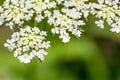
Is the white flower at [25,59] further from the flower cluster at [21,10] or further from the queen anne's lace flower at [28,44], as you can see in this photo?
the flower cluster at [21,10]

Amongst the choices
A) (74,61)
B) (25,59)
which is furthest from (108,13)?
(25,59)

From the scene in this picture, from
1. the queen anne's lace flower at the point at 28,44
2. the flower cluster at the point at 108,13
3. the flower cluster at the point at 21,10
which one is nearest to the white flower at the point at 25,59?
the queen anne's lace flower at the point at 28,44

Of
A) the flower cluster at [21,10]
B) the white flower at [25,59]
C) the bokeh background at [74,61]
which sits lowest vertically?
the bokeh background at [74,61]

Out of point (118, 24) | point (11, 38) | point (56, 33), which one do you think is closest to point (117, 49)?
point (118, 24)

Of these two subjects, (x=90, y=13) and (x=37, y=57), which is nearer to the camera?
(x=37, y=57)

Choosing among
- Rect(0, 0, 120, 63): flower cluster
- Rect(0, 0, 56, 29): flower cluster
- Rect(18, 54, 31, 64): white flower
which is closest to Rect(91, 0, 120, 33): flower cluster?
Rect(0, 0, 120, 63): flower cluster

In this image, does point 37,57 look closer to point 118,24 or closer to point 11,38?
point 11,38
